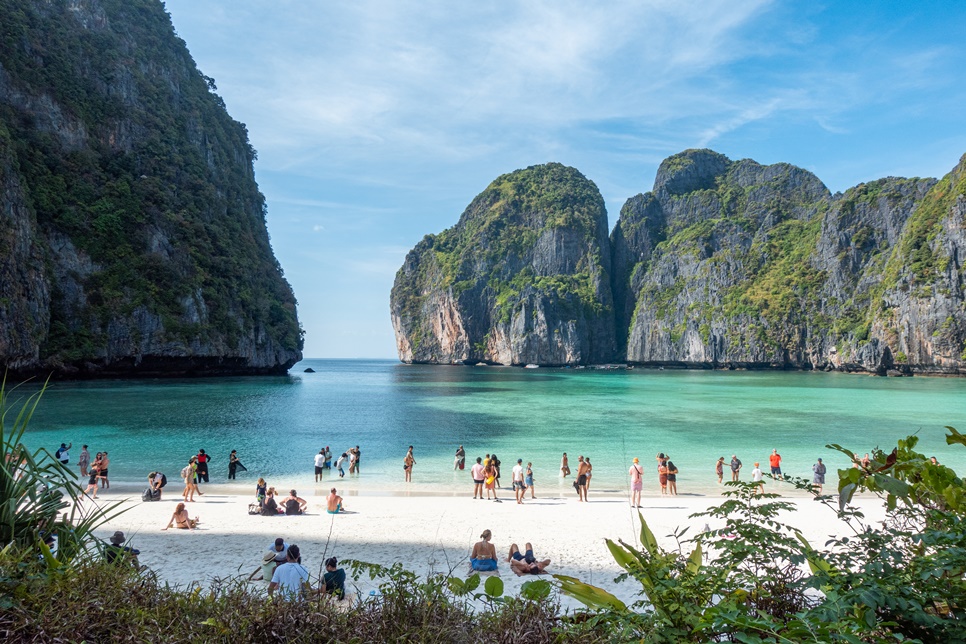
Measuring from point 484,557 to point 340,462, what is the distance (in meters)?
11.3

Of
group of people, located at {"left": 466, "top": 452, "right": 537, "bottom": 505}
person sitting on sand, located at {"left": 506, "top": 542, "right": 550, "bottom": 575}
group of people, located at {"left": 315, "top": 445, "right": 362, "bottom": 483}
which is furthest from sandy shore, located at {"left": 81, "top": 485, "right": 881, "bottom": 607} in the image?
group of people, located at {"left": 315, "top": 445, "right": 362, "bottom": 483}

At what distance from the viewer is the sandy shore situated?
909 cm

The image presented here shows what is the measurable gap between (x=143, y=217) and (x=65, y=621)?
6568cm

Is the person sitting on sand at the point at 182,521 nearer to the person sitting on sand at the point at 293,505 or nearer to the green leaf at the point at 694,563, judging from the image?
the person sitting on sand at the point at 293,505

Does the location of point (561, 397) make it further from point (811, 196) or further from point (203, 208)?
point (811, 196)

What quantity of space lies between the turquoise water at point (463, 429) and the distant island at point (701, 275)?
5085 cm

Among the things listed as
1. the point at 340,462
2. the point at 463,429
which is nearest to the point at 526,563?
the point at 340,462

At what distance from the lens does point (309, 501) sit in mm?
14750

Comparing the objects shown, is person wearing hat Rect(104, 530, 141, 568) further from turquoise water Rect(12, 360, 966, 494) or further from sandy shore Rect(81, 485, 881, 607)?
turquoise water Rect(12, 360, 966, 494)

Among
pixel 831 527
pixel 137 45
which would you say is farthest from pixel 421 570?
pixel 137 45

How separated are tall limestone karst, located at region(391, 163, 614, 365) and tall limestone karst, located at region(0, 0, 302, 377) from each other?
71.4 m

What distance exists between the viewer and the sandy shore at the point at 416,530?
9.09 m

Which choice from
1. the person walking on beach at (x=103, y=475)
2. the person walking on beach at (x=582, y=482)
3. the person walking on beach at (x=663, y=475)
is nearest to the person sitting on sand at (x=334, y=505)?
the person walking on beach at (x=582, y=482)

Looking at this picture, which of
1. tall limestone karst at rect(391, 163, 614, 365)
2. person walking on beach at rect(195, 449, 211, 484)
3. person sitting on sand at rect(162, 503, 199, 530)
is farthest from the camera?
tall limestone karst at rect(391, 163, 614, 365)
